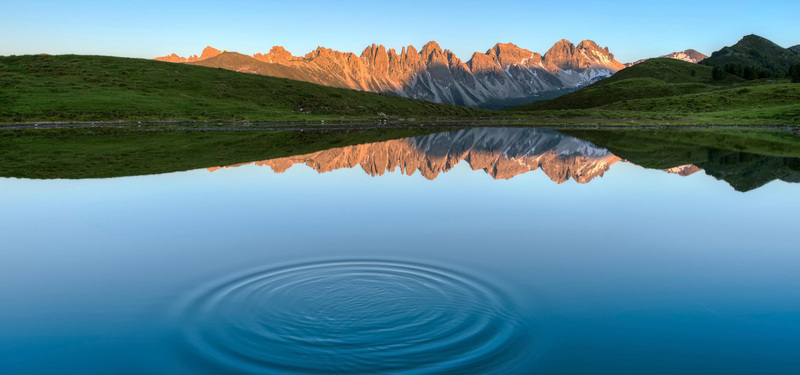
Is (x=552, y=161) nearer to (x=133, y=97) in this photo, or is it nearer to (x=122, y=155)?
(x=122, y=155)

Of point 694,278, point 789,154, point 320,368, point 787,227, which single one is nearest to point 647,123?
point 789,154

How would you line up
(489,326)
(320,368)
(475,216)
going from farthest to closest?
(475,216) → (489,326) → (320,368)

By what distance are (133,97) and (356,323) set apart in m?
158

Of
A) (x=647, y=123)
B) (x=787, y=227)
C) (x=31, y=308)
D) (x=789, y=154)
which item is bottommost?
(x=31, y=308)

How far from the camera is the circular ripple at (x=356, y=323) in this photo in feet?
35.9

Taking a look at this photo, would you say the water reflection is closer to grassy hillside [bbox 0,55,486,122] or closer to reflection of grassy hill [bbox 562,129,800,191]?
reflection of grassy hill [bbox 562,129,800,191]

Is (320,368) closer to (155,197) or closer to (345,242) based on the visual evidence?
(345,242)

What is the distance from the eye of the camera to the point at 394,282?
51.5ft

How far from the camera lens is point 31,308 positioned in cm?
1376

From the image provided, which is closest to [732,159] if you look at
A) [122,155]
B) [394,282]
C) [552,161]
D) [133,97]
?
[552,161]

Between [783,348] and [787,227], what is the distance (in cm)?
1556

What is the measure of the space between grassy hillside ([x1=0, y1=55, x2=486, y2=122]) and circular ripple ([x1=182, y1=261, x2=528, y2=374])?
121059 mm

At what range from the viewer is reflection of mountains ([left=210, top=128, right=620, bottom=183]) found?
4422 cm

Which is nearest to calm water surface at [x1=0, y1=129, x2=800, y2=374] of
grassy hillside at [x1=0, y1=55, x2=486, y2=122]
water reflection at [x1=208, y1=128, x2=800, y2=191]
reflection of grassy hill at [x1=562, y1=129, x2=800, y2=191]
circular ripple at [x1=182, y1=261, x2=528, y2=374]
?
circular ripple at [x1=182, y1=261, x2=528, y2=374]
